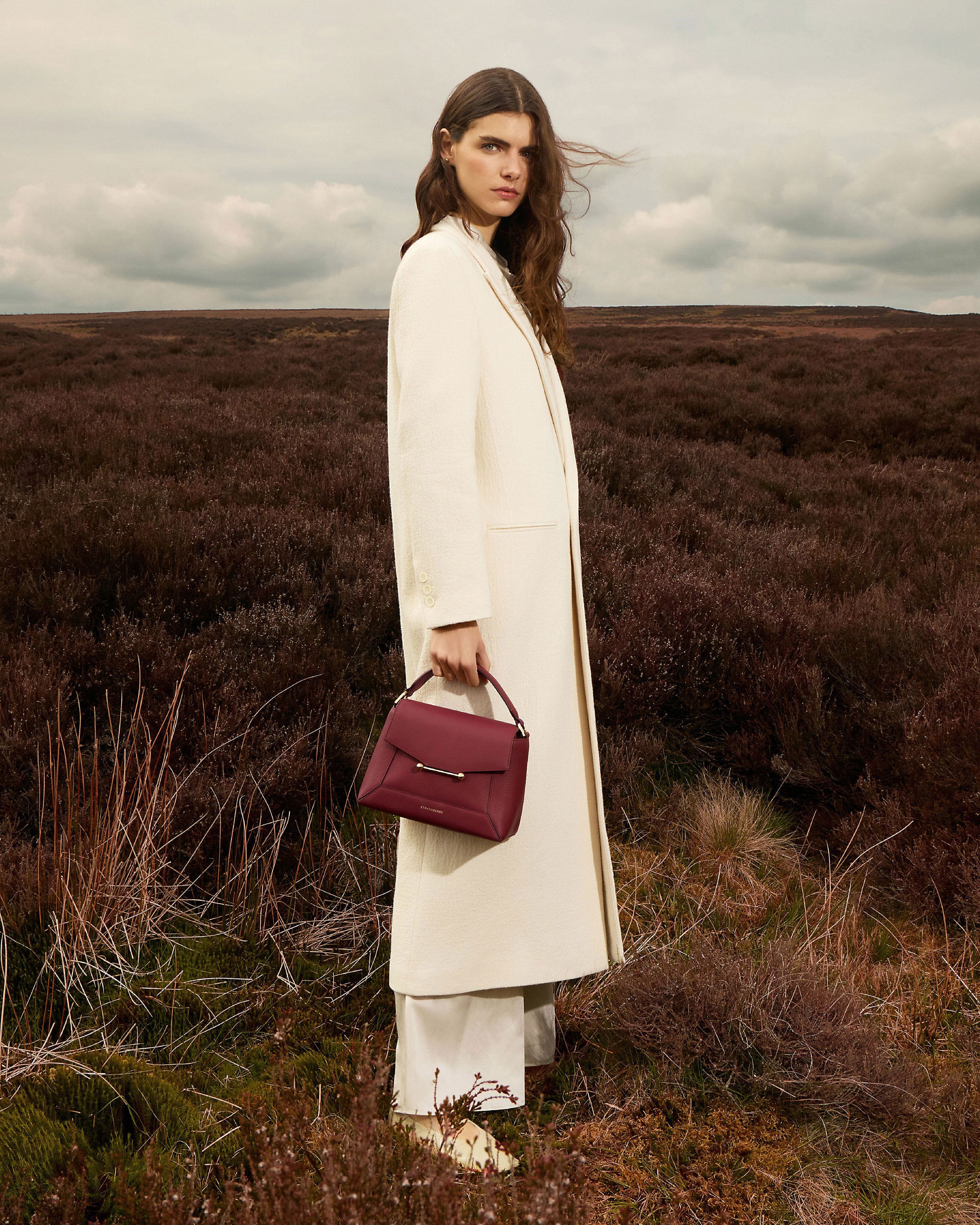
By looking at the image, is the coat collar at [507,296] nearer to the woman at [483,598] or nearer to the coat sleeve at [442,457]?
the woman at [483,598]

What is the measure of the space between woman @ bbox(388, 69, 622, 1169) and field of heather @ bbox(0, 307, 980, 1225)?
19cm

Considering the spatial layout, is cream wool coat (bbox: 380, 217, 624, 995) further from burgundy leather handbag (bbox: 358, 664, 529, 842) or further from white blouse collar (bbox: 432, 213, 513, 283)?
burgundy leather handbag (bbox: 358, 664, 529, 842)

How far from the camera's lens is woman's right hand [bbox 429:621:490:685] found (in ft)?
5.05

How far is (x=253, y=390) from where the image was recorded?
11.2m

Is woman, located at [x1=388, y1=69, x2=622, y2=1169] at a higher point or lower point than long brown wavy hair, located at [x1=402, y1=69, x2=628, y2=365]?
lower

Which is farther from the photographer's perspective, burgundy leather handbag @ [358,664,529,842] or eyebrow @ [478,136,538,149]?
eyebrow @ [478,136,538,149]

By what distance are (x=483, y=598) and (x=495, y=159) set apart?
96 cm

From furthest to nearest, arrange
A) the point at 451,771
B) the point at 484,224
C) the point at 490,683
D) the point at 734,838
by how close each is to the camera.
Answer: the point at 734,838, the point at 484,224, the point at 490,683, the point at 451,771

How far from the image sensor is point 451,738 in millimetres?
1501

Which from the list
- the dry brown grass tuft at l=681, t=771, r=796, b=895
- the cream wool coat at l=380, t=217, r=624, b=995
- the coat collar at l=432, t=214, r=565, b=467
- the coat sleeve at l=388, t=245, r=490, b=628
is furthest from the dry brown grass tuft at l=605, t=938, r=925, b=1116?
the coat collar at l=432, t=214, r=565, b=467

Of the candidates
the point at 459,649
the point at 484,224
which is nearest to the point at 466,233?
the point at 484,224

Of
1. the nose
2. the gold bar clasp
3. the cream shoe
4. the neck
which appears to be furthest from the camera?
the neck

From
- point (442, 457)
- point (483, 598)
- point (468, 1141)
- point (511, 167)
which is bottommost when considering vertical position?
point (468, 1141)

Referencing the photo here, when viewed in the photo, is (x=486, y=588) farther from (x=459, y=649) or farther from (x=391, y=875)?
(x=391, y=875)
